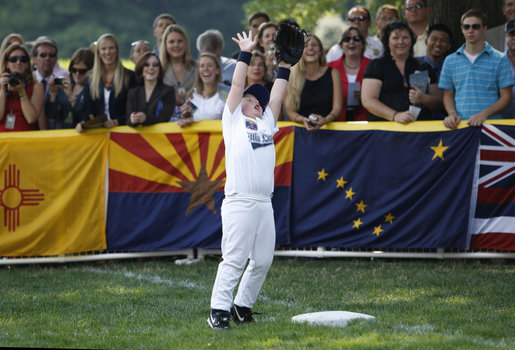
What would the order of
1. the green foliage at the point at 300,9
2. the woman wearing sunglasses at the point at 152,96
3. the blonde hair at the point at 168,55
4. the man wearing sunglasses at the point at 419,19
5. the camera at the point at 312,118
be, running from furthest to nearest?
the green foliage at the point at 300,9
the man wearing sunglasses at the point at 419,19
the blonde hair at the point at 168,55
the woman wearing sunglasses at the point at 152,96
the camera at the point at 312,118

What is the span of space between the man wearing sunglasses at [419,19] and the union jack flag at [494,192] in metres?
2.75

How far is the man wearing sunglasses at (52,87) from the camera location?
10977 mm

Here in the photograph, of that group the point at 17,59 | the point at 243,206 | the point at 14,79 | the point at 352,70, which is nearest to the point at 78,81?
the point at 17,59

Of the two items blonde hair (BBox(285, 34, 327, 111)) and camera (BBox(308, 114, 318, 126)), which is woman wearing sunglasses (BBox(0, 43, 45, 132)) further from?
camera (BBox(308, 114, 318, 126))

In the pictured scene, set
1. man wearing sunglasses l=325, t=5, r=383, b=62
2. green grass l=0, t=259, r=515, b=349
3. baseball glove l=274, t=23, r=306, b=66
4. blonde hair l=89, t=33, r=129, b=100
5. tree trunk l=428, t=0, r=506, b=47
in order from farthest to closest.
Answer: tree trunk l=428, t=0, r=506, b=47
man wearing sunglasses l=325, t=5, r=383, b=62
blonde hair l=89, t=33, r=129, b=100
baseball glove l=274, t=23, r=306, b=66
green grass l=0, t=259, r=515, b=349

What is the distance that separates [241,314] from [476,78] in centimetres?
475

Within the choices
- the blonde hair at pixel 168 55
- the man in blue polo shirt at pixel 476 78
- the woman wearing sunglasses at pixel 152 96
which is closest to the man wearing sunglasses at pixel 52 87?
the woman wearing sunglasses at pixel 152 96

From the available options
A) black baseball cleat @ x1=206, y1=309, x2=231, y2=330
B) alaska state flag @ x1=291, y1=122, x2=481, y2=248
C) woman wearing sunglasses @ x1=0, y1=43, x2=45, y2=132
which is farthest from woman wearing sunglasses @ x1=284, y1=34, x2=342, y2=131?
black baseball cleat @ x1=206, y1=309, x2=231, y2=330

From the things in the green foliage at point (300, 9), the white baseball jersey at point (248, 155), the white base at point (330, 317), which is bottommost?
the white base at point (330, 317)

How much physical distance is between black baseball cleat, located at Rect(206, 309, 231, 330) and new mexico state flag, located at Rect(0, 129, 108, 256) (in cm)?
421

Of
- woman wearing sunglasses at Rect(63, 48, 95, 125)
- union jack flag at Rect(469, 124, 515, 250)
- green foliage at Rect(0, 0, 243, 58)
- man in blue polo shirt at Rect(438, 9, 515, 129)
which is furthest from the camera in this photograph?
green foliage at Rect(0, 0, 243, 58)

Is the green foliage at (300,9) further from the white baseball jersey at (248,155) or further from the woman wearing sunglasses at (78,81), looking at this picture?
the white baseball jersey at (248,155)

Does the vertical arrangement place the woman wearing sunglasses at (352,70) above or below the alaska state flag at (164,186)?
above

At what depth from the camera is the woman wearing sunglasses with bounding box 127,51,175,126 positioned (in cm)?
1063
